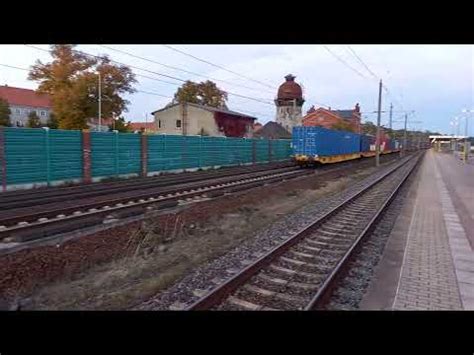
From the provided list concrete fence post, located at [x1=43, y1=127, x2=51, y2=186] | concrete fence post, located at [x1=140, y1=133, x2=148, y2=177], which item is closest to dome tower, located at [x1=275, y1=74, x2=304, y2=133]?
concrete fence post, located at [x1=140, y1=133, x2=148, y2=177]

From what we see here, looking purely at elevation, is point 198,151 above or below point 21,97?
below

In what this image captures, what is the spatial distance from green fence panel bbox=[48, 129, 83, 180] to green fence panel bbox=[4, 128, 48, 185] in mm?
438

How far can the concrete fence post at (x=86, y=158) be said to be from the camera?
19.2 meters

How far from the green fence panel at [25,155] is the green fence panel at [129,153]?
4.95 m

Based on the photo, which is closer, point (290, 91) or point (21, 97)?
point (290, 91)

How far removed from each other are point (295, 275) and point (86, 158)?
15.6 m

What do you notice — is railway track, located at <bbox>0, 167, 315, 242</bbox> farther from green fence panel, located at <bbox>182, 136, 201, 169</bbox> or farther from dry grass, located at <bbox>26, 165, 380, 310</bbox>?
green fence panel, located at <bbox>182, 136, 201, 169</bbox>

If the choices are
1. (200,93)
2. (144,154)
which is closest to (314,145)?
(144,154)

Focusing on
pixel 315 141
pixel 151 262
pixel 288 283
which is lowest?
pixel 151 262

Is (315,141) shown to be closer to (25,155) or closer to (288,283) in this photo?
(25,155)

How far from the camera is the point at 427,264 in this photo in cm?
723
